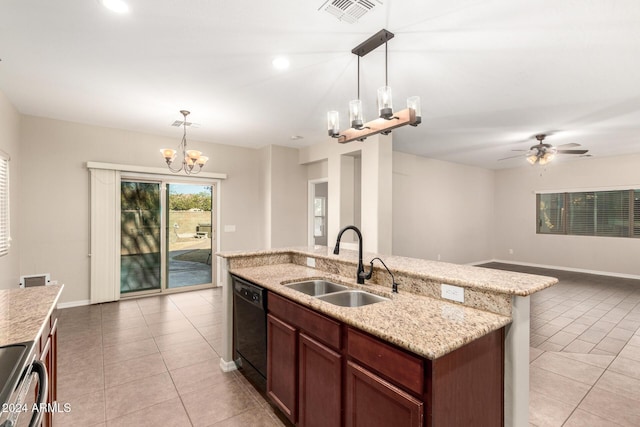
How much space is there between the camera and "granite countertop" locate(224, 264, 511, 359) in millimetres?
1249


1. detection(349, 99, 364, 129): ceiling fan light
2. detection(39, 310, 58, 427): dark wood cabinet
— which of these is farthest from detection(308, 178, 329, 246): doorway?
detection(39, 310, 58, 427): dark wood cabinet

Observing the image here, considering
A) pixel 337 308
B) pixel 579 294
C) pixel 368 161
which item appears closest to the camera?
pixel 337 308

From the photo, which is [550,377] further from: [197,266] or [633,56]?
[197,266]

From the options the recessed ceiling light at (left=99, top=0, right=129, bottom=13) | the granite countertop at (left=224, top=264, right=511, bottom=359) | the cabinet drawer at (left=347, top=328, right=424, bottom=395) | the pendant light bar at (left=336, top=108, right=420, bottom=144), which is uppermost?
the recessed ceiling light at (left=99, top=0, right=129, bottom=13)

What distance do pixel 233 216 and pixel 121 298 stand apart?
2311 millimetres

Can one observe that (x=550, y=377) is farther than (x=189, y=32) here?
Yes

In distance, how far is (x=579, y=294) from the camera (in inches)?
214

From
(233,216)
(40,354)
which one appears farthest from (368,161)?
(40,354)

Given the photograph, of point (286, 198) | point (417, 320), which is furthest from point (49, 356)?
point (286, 198)

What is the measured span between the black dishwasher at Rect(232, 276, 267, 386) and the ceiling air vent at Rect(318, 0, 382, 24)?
2.04 metres

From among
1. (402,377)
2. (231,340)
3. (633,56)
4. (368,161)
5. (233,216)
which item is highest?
(633,56)

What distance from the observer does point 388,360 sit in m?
1.33

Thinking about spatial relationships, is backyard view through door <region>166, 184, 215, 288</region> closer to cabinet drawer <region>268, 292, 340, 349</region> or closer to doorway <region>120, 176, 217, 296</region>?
doorway <region>120, 176, 217, 296</region>

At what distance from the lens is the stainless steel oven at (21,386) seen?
896 millimetres
